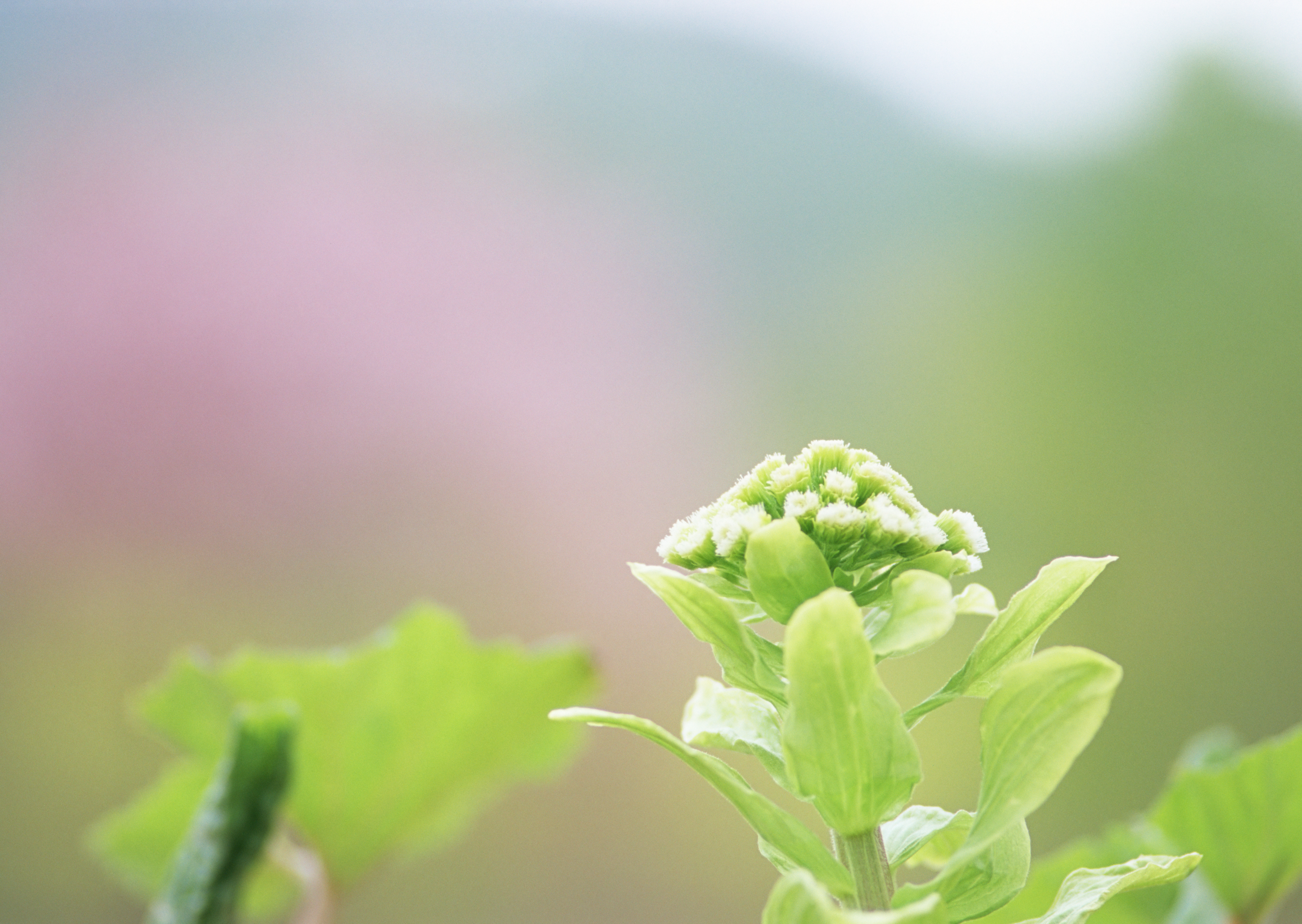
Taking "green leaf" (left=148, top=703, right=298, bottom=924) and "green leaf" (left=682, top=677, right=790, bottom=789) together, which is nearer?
"green leaf" (left=682, top=677, right=790, bottom=789)

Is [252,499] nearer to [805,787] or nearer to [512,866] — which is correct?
[512,866]

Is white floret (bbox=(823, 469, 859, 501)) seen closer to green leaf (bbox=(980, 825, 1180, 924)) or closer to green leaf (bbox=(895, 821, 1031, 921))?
green leaf (bbox=(895, 821, 1031, 921))

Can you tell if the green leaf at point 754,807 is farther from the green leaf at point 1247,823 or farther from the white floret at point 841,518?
the green leaf at point 1247,823

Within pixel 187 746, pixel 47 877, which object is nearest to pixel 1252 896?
pixel 187 746

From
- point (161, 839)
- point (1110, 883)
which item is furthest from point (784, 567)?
point (161, 839)

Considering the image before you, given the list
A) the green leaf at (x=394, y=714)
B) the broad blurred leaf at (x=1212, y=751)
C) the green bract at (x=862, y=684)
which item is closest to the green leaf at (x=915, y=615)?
the green bract at (x=862, y=684)

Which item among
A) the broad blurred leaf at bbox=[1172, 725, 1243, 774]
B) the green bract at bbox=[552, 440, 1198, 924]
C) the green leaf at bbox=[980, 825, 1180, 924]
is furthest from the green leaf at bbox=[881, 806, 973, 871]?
the broad blurred leaf at bbox=[1172, 725, 1243, 774]
